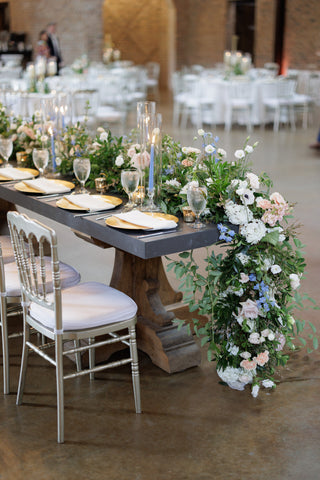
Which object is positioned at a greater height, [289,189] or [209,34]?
[209,34]

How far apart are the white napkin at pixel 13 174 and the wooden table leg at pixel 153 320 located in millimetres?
822

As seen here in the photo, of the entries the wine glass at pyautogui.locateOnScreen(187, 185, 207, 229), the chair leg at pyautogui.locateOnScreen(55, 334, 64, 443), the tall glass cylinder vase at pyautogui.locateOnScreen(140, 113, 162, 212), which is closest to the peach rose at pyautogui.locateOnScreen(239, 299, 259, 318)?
the wine glass at pyautogui.locateOnScreen(187, 185, 207, 229)

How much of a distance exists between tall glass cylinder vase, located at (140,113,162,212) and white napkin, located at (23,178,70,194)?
558mm

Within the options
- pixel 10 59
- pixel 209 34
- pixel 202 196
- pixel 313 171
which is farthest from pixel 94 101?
pixel 209 34

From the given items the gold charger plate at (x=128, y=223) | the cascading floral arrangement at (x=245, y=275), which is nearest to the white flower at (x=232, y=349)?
the cascading floral arrangement at (x=245, y=275)

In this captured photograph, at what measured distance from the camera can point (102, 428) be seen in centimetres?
269

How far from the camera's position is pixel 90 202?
312 centimetres

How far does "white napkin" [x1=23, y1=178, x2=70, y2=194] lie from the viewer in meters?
3.37

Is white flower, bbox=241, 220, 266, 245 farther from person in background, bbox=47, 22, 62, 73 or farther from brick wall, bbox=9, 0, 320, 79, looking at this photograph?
brick wall, bbox=9, 0, 320, 79

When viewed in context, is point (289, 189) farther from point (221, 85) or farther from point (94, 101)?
point (221, 85)

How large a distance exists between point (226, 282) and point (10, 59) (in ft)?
47.1

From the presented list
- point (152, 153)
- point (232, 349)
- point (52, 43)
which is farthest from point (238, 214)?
point (52, 43)

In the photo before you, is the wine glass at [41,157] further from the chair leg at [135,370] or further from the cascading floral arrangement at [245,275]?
the chair leg at [135,370]

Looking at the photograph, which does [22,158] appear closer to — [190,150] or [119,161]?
[119,161]
